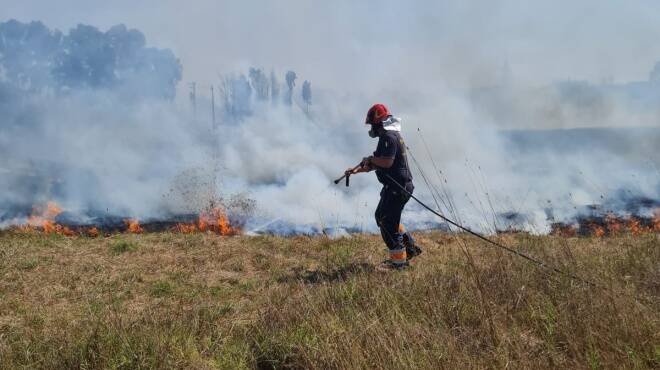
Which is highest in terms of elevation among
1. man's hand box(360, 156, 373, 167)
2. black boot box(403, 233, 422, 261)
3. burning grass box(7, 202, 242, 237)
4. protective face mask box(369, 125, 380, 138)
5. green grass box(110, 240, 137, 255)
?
protective face mask box(369, 125, 380, 138)

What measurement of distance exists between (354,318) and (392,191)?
8.58 ft

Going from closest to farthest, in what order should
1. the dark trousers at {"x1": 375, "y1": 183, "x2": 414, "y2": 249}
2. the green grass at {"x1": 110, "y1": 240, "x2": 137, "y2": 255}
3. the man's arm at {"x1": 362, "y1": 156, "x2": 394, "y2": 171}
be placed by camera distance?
the man's arm at {"x1": 362, "y1": 156, "x2": 394, "y2": 171} < the dark trousers at {"x1": 375, "y1": 183, "x2": 414, "y2": 249} < the green grass at {"x1": 110, "y1": 240, "x2": 137, "y2": 255}

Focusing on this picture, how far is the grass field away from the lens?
2.74 meters

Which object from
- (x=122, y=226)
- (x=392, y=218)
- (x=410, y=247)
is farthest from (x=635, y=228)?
(x=122, y=226)

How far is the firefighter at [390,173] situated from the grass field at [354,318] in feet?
1.97

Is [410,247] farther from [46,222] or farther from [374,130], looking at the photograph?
[46,222]

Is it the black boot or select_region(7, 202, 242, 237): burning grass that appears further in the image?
select_region(7, 202, 242, 237): burning grass

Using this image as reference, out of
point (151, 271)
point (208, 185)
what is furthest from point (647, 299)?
point (208, 185)

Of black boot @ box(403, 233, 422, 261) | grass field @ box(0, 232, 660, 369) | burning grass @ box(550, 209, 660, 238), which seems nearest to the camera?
grass field @ box(0, 232, 660, 369)

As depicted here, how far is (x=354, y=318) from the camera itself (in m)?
3.36

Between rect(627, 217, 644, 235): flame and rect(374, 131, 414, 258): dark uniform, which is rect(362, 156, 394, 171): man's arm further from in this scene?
rect(627, 217, 644, 235): flame

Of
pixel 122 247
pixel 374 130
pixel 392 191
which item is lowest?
pixel 122 247

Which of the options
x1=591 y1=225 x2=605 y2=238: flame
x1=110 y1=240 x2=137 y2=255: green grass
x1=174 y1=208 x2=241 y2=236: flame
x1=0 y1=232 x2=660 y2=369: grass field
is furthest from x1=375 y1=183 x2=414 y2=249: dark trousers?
x1=591 y1=225 x2=605 y2=238: flame

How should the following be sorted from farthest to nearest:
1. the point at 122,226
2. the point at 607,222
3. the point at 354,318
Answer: the point at 607,222, the point at 122,226, the point at 354,318
